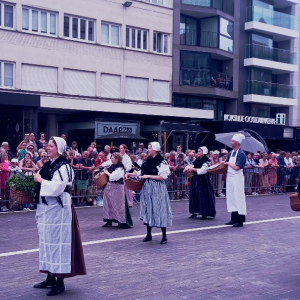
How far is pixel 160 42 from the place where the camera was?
33.5 metres

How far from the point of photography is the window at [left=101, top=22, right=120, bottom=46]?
3073 cm

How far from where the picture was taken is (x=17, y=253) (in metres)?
9.43

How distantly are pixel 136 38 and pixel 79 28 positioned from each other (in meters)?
3.88

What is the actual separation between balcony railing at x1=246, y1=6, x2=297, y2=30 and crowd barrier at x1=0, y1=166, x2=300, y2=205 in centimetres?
1844

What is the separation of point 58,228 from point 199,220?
24.8 ft

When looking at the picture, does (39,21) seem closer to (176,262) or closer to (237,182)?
(237,182)

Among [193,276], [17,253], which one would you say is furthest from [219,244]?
[17,253]

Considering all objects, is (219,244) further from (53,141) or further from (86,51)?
(86,51)

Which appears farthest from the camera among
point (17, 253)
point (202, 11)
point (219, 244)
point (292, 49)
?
point (292, 49)

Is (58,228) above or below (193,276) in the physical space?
above

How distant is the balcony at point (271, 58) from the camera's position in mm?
39281

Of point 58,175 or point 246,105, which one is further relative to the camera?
point 246,105

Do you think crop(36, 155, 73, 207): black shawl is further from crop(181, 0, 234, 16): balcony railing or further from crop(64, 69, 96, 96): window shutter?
crop(181, 0, 234, 16): balcony railing

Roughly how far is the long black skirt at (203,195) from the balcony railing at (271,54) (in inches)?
1054
